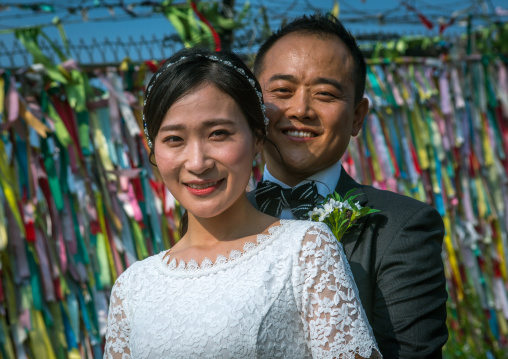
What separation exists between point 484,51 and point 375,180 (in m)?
1.62

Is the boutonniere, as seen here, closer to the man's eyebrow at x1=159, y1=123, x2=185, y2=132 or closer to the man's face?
the man's face

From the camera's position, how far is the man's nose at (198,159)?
182 centimetres

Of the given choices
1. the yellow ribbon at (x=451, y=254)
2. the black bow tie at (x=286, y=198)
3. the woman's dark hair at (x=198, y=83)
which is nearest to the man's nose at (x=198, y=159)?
the woman's dark hair at (x=198, y=83)

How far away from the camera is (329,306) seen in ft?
5.49

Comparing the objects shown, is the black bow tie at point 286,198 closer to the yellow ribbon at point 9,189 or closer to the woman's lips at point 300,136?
→ the woman's lips at point 300,136

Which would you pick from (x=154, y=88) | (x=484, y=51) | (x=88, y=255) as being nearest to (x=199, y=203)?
(x=154, y=88)

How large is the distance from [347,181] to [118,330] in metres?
1.18

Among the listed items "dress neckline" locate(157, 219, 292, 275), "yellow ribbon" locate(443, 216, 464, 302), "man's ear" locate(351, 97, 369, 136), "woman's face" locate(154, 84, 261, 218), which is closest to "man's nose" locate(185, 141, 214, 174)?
"woman's face" locate(154, 84, 261, 218)

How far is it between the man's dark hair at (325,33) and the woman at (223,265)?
648 mm

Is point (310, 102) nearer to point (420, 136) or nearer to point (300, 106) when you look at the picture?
point (300, 106)

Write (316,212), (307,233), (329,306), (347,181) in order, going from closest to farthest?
(329,306)
(307,233)
(316,212)
(347,181)

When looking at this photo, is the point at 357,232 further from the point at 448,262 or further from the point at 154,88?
the point at 448,262

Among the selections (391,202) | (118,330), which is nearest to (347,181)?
(391,202)

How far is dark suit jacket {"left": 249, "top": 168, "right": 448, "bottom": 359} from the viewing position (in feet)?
6.81
